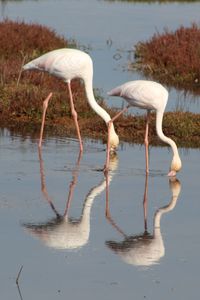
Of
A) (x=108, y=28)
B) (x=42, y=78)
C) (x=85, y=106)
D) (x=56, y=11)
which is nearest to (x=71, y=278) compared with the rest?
(x=85, y=106)

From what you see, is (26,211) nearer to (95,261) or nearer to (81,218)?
(81,218)

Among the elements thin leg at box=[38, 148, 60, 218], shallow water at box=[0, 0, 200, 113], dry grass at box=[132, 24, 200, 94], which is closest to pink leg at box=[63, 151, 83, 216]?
thin leg at box=[38, 148, 60, 218]

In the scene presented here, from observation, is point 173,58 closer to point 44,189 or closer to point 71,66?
point 71,66

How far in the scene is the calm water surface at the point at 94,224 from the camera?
824 centimetres

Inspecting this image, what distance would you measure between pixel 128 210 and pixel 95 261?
207 centimetres

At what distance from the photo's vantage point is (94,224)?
1018 cm

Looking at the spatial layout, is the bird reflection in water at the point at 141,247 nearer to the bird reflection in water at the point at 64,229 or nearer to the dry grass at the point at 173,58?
the bird reflection in water at the point at 64,229

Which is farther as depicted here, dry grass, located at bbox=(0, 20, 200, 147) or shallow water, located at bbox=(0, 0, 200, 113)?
shallow water, located at bbox=(0, 0, 200, 113)

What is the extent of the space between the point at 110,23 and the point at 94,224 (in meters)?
22.3

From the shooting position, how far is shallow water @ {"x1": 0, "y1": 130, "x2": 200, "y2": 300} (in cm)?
824

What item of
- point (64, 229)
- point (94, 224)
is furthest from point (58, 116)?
point (64, 229)

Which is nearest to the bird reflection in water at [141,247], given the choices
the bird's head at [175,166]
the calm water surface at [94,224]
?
the calm water surface at [94,224]

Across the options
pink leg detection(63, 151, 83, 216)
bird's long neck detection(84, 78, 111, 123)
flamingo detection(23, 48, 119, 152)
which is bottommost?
pink leg detection(63, 151, 83, 216)

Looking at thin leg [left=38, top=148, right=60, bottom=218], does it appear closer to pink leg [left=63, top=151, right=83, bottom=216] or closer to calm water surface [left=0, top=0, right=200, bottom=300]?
calm water surface [left=0, top=0, right=200, bottom=300]
